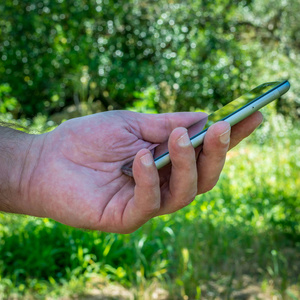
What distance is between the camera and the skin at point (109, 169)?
138cm

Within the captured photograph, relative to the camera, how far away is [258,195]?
3.66 m

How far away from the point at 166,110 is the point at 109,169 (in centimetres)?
497

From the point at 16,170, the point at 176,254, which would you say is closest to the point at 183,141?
the point at 16,170

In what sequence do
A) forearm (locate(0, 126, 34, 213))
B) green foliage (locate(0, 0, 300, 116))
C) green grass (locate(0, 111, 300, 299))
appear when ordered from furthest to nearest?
green foliage (locate(0, 0, 300, 116)) < green grass (locate(0, 111, 300, 299)) < forearm (locate(0, 126, 34, 213))

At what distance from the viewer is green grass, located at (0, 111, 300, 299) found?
8.14ft

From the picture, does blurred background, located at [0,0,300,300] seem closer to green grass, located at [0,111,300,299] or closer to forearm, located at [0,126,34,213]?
green grass, located at [0,111,300,299]

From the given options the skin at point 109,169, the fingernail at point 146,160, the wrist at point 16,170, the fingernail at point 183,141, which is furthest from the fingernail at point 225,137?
the wrist at point 16,170

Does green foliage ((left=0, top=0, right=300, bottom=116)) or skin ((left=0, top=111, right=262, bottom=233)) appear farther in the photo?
green foliage ((left=0, top=0, right=300, bottom=116))

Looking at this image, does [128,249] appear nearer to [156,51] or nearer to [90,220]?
[90,220]

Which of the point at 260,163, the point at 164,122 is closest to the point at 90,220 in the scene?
the point at 164,122

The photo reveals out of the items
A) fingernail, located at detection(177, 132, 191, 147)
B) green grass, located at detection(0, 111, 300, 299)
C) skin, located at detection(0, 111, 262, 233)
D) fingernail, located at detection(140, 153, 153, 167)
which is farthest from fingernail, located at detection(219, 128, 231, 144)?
green grass, located at detection(0, 111, 300, 299)

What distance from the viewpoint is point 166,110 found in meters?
6.54

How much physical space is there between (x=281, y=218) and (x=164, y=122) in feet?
6.10

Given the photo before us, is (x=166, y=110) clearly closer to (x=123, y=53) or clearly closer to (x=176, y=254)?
(x=123, y=53)
